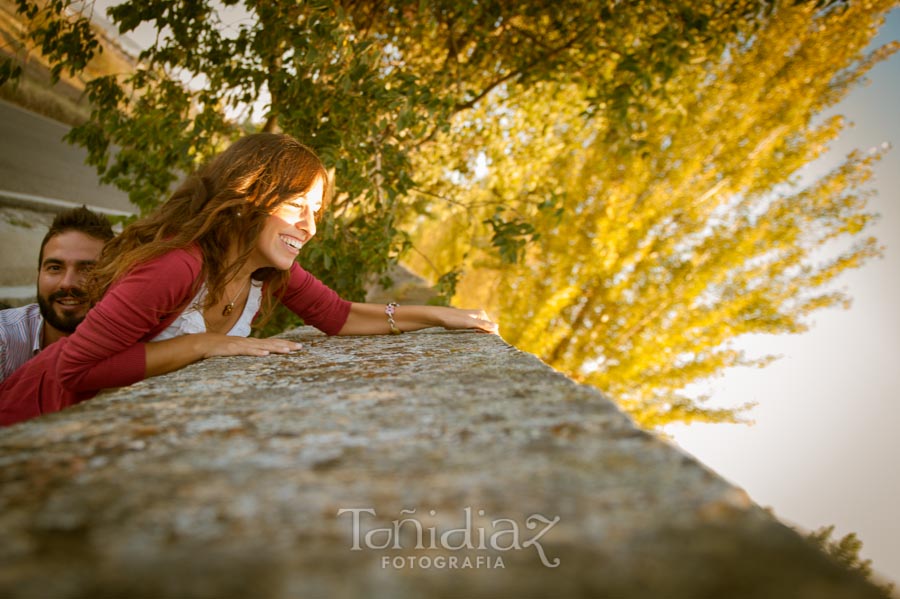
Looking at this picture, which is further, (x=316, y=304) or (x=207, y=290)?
(x=316, y=304)

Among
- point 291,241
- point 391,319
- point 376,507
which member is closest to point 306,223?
point 291,241

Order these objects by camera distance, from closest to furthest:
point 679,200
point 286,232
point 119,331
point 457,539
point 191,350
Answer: point 457,539 → point 119,331 → point 191,350 → point 286,232 → point 679,200

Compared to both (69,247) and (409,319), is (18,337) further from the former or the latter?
(409,319)

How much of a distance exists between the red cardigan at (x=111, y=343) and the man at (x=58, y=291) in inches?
23.2

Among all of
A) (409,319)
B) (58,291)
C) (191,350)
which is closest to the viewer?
(191,350)

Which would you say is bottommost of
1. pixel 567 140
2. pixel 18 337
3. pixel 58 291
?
pixel 18 337

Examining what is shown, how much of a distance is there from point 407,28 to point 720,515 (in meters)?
5.18

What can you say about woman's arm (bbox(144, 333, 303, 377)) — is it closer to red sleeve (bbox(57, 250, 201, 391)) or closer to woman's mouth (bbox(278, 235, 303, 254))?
red sleeve (bbox(57, 250, 201, 391))

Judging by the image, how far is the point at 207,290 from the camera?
2.15 metres

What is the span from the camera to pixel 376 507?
592mm

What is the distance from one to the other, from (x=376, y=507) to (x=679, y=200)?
24.0 feet

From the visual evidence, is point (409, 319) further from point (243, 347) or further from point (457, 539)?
point (457, 539)

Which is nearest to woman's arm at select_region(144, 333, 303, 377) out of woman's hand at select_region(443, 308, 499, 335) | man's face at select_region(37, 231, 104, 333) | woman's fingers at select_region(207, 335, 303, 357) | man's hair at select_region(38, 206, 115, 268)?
woman's fingers at select_region(207, 335, 303, 357)

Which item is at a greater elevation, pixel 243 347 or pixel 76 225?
pixel 76 225
